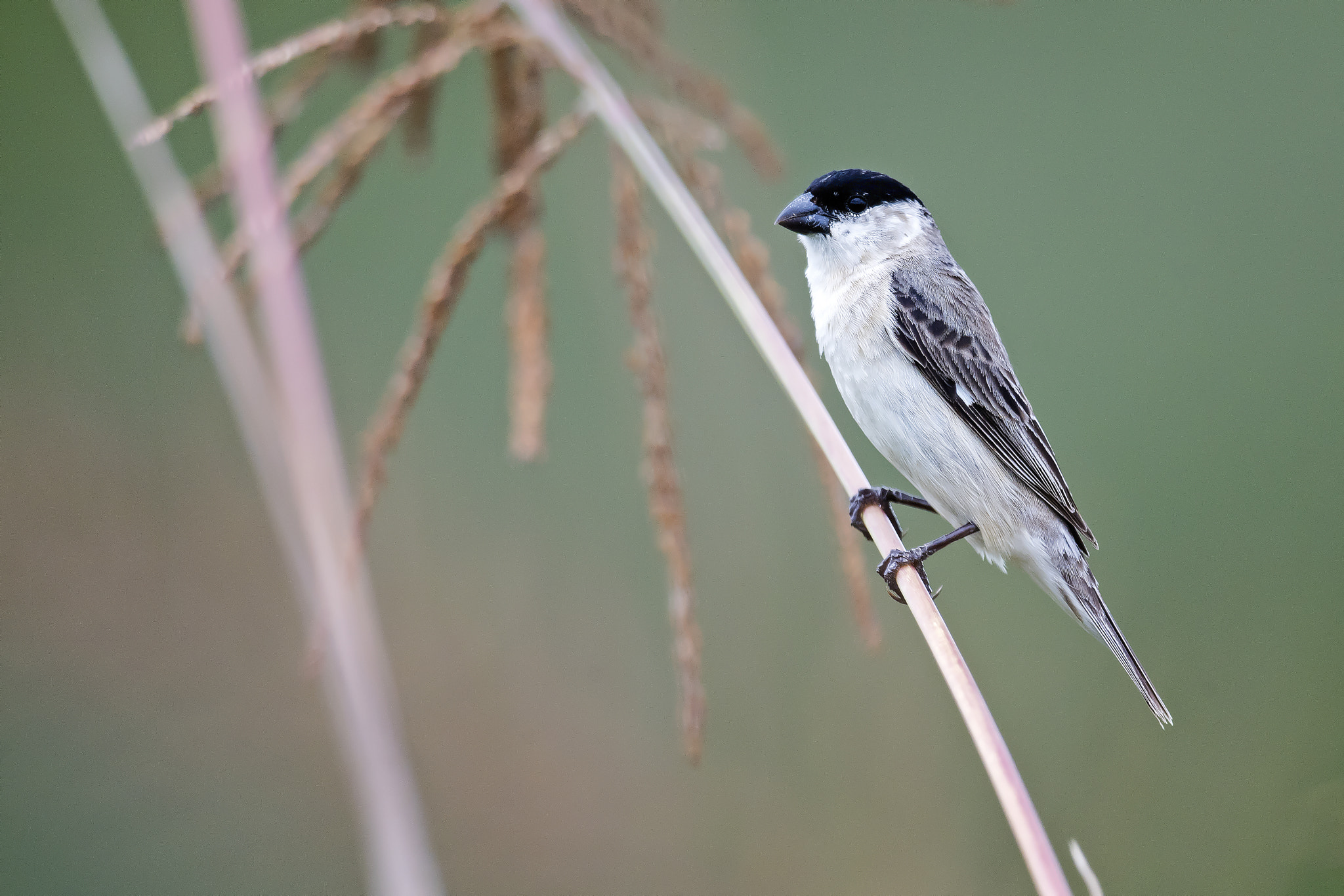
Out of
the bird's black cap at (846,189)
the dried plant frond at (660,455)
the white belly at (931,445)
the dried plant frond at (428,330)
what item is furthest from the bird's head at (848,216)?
the dried plant frond at (428,330)

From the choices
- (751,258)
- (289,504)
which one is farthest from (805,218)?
(289,504)

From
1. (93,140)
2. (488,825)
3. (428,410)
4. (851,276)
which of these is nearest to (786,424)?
(851,276)

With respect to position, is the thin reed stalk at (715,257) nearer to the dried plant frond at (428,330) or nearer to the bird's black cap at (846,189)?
the dried plant frond at (428,330)

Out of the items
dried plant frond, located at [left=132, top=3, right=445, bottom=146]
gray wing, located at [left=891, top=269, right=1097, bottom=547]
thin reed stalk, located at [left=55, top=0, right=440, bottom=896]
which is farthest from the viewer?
gray wing, located at [left=891, top=269, right=1097, bottom=547]

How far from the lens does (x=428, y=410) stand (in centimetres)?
306

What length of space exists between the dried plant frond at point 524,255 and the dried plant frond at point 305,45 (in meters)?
0.13

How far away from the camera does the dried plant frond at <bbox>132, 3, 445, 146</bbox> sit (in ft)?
3.21

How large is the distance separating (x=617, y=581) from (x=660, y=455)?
71.1 inches

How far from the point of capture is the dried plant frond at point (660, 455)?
1.15 meters

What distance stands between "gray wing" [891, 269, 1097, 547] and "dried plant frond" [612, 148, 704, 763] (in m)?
0.85

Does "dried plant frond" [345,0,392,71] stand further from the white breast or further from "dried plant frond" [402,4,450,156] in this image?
the white breast

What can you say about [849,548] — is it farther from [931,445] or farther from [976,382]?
[976,382]

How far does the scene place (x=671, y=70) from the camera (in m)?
1.36

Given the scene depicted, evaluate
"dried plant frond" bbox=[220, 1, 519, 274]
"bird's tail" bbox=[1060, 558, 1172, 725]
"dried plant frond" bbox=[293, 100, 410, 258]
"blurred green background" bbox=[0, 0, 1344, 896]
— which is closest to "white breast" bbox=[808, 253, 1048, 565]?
"bird's tail" bbox=[1060, 558, 1172, 725]
